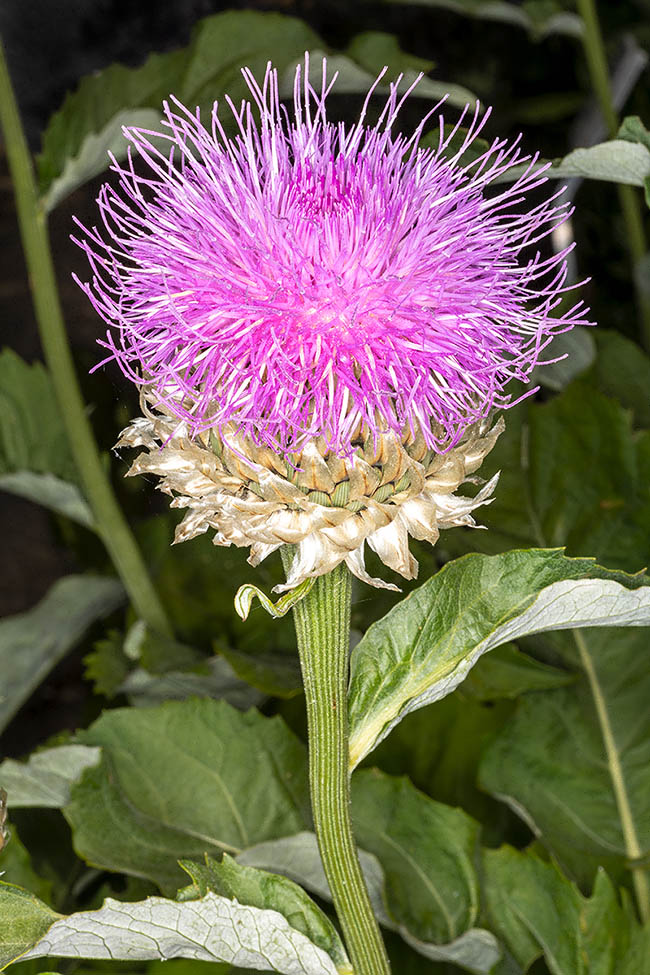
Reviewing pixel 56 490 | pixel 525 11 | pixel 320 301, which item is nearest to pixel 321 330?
pixel 320 301

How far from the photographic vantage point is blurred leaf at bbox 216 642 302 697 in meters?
0.68

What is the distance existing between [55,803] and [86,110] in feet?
1.65

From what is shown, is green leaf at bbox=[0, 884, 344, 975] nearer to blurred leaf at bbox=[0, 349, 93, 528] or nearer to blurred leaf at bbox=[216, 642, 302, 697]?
blurred leaf at bbox=[216, 642, 302, 697]

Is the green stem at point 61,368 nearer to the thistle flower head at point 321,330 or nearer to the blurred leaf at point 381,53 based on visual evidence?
the blurred leaf at point 381,53

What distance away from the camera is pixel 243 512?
44 centimetres

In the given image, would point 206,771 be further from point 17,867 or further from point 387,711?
point 387,711

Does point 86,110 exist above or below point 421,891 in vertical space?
above

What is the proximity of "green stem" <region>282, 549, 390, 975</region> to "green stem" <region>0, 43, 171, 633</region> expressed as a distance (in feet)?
1.38

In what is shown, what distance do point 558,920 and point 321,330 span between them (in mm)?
428

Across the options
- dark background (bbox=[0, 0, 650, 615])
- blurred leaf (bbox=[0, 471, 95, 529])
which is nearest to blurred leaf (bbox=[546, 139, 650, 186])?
blurred leaf (bbox=[0, 471, 95, 529])

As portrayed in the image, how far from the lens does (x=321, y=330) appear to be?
0.42 m

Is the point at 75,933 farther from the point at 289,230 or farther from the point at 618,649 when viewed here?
the point at 618,649

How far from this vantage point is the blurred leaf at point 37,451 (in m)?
0.86

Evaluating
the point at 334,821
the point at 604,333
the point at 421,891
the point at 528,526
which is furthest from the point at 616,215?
the point at 334,821
